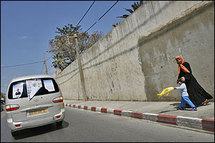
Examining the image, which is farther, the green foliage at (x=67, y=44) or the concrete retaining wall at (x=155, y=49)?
the green foliage at (x=67, y=44)

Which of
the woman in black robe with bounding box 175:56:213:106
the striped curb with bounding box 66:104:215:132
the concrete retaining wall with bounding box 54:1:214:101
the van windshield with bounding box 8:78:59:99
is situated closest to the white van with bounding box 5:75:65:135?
the van windshield with bounding box 8:78:59:99

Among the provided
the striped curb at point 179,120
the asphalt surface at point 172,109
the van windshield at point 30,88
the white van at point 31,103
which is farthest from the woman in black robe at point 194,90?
the van windshield at point 30,88

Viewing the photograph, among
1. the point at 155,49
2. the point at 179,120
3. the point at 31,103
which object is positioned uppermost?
the point at 155,49

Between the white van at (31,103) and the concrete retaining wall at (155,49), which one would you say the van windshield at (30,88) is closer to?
the white van at (31,103)

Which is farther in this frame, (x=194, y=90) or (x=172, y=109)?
(x=172, y=109)

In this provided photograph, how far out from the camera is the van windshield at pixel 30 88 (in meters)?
5.22

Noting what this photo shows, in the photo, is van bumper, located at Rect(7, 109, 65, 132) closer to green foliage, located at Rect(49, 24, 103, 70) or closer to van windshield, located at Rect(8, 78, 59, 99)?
van windshield, located at Rect(8, 78, 59, 99)

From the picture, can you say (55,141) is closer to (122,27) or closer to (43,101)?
(43,101)

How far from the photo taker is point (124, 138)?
4125 mm

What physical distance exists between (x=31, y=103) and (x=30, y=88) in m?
0.40

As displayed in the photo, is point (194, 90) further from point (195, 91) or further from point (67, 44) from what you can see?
point (67, 44)

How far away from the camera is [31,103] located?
518 cm

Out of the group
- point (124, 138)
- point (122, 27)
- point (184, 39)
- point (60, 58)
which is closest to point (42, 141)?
point (124, 138)

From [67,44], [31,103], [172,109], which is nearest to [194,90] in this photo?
[172,109]
